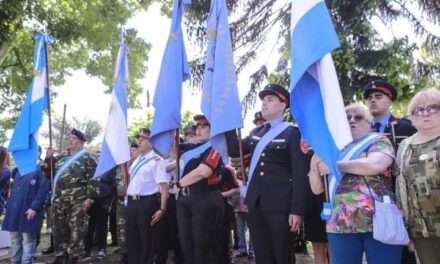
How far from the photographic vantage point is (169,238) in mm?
6598

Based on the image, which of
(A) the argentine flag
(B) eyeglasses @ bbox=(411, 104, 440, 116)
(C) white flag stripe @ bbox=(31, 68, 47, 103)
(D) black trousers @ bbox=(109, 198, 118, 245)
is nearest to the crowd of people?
(B) eyeglasses @ bbox=(411, 104, 440, 116)

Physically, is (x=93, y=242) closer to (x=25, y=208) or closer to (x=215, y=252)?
(x=25, y=208)

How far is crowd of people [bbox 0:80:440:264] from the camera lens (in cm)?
320

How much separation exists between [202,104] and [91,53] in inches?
439

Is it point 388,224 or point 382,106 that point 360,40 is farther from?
point 388,224

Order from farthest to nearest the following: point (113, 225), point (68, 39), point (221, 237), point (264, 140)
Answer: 1. point (68, 39)
2. point (113, 225)
3. point (221, 237)
4. point (264, 140)

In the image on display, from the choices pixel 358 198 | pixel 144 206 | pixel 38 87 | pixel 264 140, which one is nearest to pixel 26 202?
pixel 38 87

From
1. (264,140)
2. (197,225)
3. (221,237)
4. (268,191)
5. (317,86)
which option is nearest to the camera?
(317,86)

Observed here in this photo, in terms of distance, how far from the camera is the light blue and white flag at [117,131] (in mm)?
5754

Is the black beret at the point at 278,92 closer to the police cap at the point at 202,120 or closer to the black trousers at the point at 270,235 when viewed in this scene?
the black trousers at the point at 270,235

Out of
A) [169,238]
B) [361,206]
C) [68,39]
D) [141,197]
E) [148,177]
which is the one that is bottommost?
[169,238]

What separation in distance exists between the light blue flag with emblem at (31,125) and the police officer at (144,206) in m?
1.43

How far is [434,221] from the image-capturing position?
3.09 metres

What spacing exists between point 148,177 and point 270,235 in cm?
207
